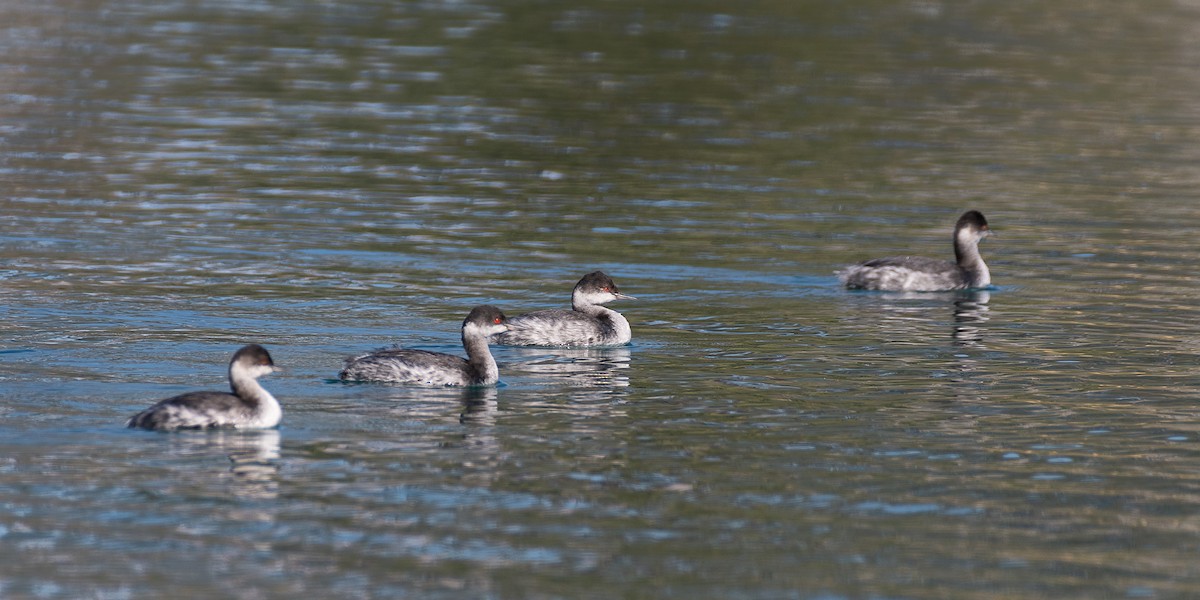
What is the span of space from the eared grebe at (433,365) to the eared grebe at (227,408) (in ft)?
6.35

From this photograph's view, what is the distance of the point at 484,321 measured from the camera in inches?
739

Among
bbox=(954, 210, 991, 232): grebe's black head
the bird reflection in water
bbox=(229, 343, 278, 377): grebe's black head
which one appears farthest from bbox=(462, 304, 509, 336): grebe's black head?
bbox=(954, 210, 991, 232): grebe's black head

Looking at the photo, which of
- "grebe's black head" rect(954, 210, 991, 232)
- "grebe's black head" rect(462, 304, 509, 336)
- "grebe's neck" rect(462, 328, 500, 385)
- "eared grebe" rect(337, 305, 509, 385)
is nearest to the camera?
"eared grebe" rect(337, 305, 509, 385)

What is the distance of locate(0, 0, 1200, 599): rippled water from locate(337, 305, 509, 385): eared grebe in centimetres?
31

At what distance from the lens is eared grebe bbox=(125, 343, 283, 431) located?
52.2 ft

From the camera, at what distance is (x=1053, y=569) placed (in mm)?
13070

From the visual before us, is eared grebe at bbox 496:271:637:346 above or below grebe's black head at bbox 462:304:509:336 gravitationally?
below

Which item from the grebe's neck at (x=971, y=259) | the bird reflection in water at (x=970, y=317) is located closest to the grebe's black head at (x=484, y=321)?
the bird reflection in water at (x=970, y=317)

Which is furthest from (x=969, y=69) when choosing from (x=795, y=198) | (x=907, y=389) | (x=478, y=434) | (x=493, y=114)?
(x=478, y=434)

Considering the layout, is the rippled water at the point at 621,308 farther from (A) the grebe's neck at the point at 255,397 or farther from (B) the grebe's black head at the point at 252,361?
(B) the grebe's black head at the point at 252,361

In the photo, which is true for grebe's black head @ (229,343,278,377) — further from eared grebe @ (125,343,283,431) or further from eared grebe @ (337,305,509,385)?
eared grebe @ (337,305,509,385)

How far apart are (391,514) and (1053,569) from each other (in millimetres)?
4871

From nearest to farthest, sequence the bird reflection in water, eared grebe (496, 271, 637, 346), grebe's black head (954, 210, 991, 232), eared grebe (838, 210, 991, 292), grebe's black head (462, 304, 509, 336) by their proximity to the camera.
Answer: grebe's black head (462, 304, 509, 336) < eared grebe (496, 271, 637, 346) < the bird reflection in water < eared grebe (838, 210, 991, 292) < grebe's black head (954, 210, 991, 232)

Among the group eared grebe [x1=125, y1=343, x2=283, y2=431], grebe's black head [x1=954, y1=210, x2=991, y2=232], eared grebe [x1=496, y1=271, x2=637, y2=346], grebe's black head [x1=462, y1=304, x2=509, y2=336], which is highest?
grebe's black head [x1=954, y1=210, x2=991, y2=232]
